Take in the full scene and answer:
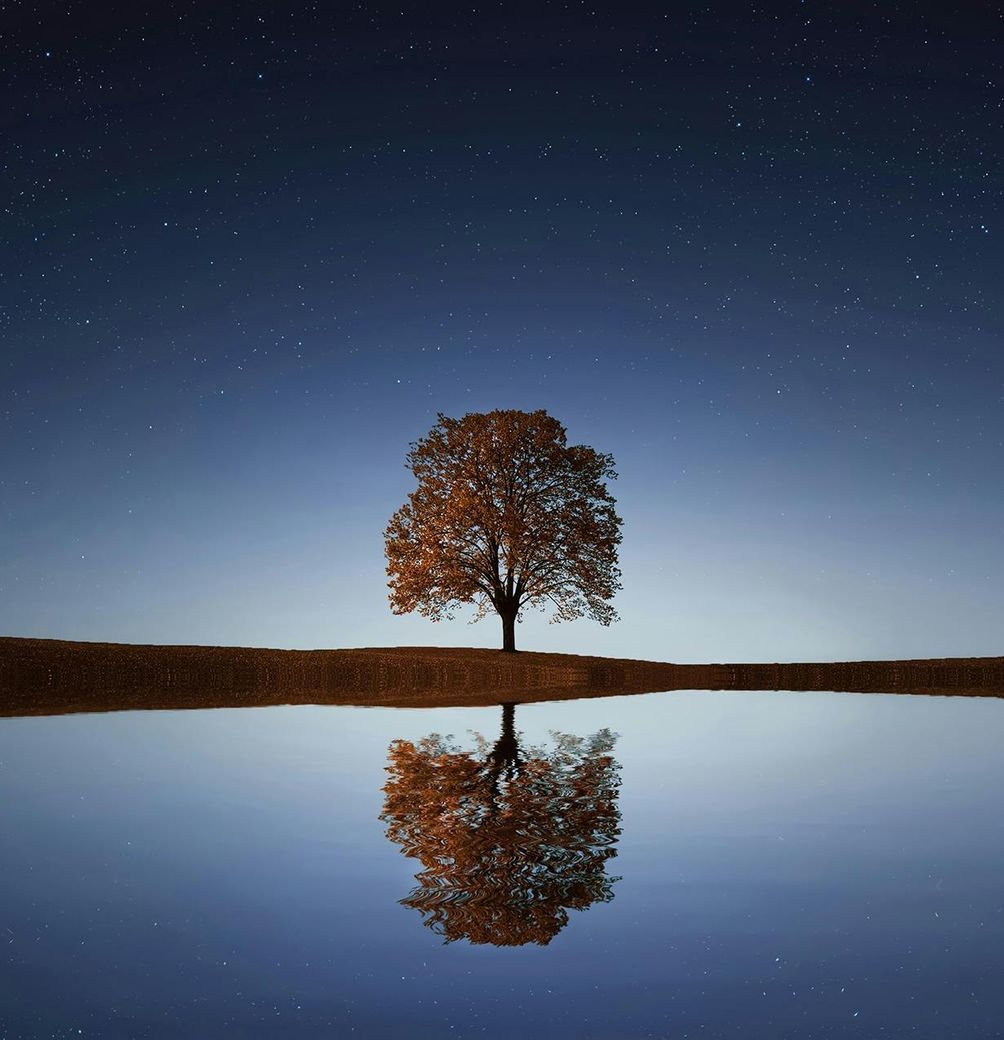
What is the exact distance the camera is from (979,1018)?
381 cm

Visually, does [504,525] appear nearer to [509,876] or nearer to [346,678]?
[346,678]

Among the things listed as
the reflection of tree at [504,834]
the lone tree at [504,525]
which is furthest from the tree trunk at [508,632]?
the reflection of tree at [504,834]

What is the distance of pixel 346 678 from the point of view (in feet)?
107

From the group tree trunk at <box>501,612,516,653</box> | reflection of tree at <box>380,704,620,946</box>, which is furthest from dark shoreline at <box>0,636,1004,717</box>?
reflection of tree at <box>380,704,620,946</box>

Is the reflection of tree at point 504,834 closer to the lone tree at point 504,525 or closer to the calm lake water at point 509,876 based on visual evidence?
the calm lake water at point 509,876

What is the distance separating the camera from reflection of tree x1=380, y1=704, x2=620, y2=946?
4984 millimetres

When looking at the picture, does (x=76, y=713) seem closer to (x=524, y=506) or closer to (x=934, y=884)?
(x=934, y=884)

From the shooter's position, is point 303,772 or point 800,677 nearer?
point 303,772

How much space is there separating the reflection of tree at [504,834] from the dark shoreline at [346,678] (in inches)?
377

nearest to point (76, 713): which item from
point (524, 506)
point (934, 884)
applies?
point (934, 884)

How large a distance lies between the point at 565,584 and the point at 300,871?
133ft

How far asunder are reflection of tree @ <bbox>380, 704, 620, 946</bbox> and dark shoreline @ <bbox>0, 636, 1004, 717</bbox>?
9.58 metres

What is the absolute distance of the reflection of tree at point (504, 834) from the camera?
4.98 metres

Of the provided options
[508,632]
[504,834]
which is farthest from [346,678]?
[504,834]
